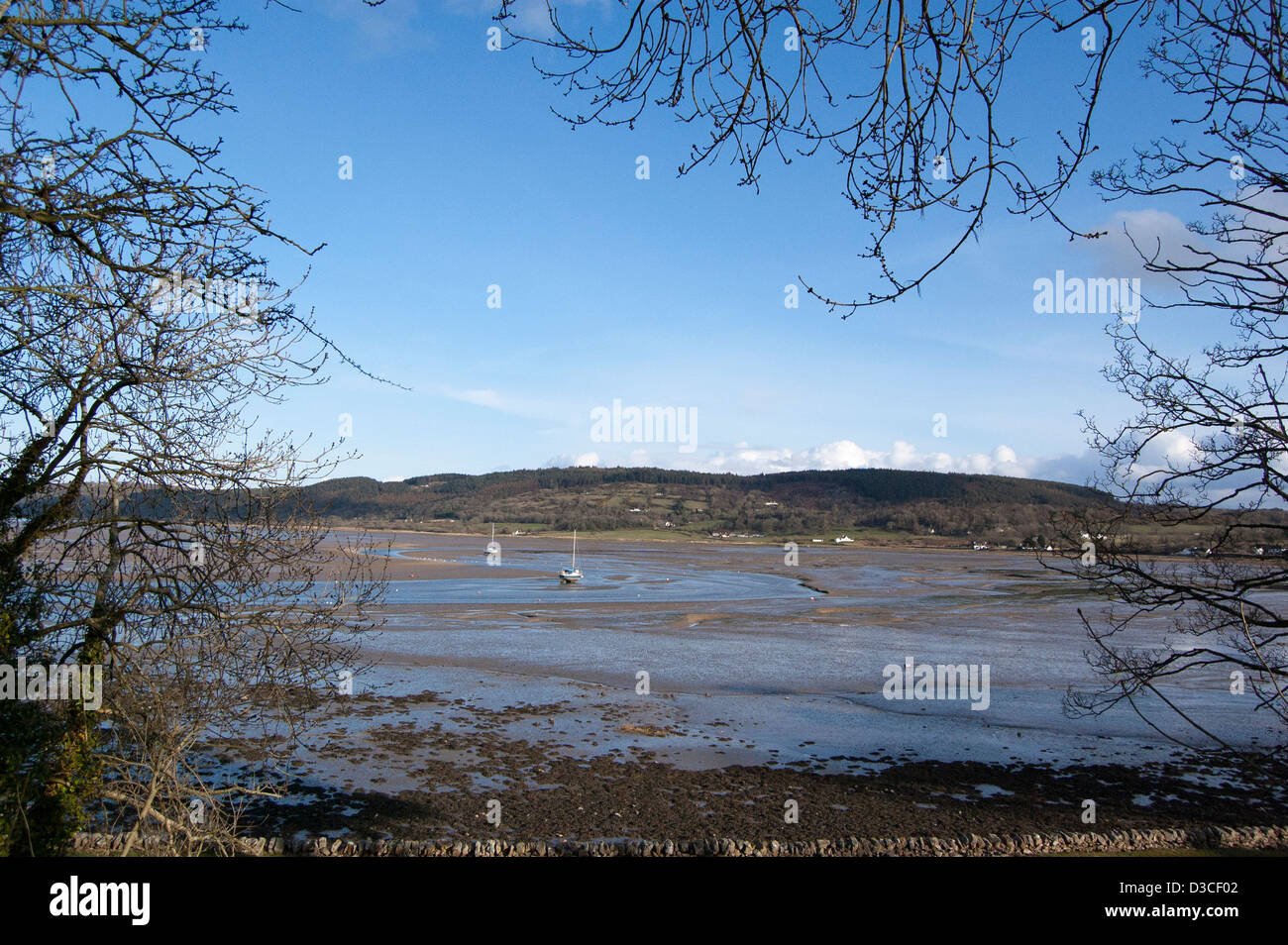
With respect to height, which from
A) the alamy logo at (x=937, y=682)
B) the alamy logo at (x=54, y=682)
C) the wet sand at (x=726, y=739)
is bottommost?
the alamy logo at (x=937, y=682)

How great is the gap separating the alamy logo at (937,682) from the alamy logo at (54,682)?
19532 mm

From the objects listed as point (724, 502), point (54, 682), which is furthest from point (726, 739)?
point (724, 502)

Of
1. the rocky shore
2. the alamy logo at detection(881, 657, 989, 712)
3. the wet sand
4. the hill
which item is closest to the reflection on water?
the wet sand

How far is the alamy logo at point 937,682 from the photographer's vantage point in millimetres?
23266

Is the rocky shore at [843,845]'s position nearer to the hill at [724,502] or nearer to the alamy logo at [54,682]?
the alamy logo at [54,682]
